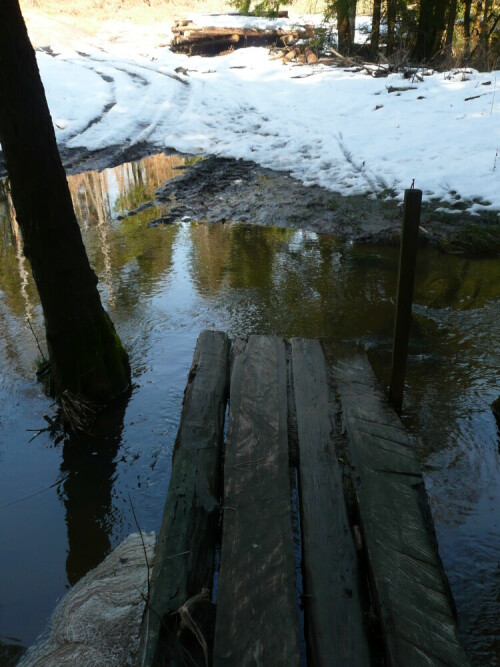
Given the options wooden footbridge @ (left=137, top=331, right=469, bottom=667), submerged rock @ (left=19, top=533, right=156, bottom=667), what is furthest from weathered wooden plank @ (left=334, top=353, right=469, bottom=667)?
submerged rock @ (left=19, top=533, right=156, bottom=667)

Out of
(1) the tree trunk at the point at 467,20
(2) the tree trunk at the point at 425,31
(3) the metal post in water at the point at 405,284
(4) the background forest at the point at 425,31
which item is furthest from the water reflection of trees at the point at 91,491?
(1) the tree trunk at the point at 467,20

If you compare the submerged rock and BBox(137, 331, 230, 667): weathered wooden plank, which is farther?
the submerged rock

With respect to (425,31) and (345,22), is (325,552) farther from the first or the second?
(345,22)

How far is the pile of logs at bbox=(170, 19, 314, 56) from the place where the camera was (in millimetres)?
22375

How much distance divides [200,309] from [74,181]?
5.84 m

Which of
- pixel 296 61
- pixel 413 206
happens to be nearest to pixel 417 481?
pixel 413 206

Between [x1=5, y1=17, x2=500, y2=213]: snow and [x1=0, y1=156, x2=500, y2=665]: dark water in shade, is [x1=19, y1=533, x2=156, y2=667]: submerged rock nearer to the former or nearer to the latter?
[x1=0, y1=156, x2=500, y2=665]: dark water in shade

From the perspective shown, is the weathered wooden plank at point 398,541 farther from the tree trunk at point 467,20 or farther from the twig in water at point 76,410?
the tree trunk at point 467,20

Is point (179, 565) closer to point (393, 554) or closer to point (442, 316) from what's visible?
point (393, 554)

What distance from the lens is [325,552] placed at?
2.23 m

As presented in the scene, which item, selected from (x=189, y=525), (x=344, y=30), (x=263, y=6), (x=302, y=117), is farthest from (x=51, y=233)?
(x=263, y=6)

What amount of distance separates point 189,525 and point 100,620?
69cm

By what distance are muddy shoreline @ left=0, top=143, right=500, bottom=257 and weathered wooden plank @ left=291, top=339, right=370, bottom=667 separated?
3892 mm

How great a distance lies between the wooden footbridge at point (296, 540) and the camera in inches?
73.4
